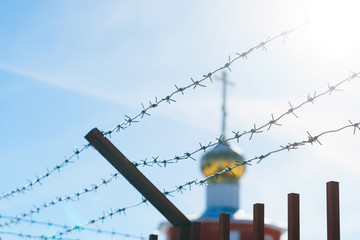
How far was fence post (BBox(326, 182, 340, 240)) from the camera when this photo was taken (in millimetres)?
3418

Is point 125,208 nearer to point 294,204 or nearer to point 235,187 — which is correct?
point 294,204

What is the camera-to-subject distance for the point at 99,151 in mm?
4762

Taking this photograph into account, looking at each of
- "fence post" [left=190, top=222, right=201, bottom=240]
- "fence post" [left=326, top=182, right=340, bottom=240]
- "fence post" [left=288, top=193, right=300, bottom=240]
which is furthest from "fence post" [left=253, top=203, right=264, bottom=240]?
"fence post" [left=190, top=222, right=201, bottom=240]

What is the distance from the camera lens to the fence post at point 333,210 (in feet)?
11.2

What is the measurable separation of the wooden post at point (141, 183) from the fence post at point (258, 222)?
0.82 meters

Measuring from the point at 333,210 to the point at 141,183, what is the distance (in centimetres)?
158

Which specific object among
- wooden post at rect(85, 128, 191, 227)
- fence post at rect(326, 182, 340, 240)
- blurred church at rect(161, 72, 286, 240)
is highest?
blurred church at rect(161, 72, 286, 240)

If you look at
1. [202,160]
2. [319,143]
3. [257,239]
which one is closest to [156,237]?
[257,239]

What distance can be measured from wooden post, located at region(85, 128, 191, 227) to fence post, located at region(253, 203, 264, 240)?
82cm

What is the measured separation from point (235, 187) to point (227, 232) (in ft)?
72.6

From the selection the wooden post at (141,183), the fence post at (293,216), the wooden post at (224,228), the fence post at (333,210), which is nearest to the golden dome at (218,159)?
the wooden post at (141,183)

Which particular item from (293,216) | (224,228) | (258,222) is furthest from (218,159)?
(293,216)

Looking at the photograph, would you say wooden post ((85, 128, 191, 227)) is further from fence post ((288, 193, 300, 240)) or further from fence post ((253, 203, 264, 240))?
fence post ((288, 193, 300, 240))

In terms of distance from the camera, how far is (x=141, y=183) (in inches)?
184
